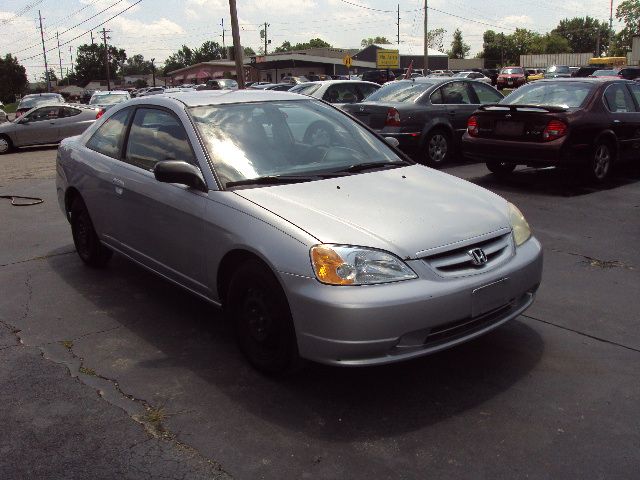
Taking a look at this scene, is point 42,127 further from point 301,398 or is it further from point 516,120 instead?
point 301,398

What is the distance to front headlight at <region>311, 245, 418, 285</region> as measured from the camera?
3.20m

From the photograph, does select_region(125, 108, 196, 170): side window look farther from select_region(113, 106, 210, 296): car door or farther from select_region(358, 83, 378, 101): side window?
select_region(358, 83, 378, 101): side window

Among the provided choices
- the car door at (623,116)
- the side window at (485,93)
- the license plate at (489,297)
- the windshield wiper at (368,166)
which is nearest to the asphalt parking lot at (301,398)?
the license plate at (489,297)

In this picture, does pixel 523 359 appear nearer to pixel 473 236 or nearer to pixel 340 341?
pixel 473 236

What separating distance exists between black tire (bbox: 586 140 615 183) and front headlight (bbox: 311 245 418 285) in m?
6.74

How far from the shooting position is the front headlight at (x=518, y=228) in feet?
12.6

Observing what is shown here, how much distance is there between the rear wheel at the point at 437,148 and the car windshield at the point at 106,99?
15.6 metres

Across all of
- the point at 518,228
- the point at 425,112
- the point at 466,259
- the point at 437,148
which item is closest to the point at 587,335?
the point at 518,228

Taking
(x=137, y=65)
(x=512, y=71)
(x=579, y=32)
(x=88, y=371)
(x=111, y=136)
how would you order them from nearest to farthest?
(x=88, y=371)
(x=111, y=136)
(x=512, y=71)
(x=579, y=32)
(x=137, y=65)

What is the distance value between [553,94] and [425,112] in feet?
7.77

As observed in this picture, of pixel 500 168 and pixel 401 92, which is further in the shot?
pixel 401 92

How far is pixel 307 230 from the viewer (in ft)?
11.0

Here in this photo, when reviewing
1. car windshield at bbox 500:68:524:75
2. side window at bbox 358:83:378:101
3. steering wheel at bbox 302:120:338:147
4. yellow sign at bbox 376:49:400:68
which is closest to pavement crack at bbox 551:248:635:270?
steering wheel at bbox 302:120:338:147

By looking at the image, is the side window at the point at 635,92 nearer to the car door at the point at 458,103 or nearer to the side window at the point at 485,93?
the side window at the point at 485,93
